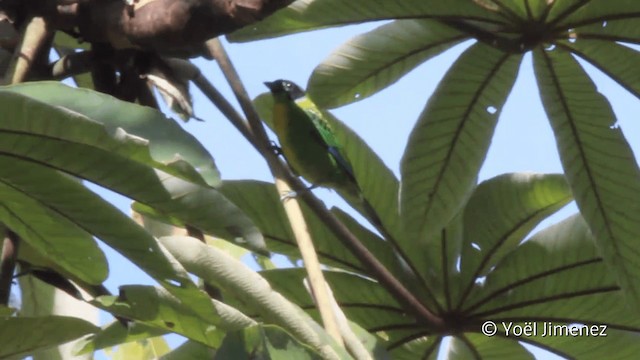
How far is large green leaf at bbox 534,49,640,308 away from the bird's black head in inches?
20.3

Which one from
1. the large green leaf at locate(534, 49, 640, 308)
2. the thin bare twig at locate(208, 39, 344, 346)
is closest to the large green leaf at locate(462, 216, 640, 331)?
the large green leaf at locate(534, 49, 640, 308)

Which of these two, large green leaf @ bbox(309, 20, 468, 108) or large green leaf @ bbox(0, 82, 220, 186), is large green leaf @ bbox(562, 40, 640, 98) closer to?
large green leaf @ bbox(309, 20, 468, 108)

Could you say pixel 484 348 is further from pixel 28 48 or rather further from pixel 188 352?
pixel 28 48

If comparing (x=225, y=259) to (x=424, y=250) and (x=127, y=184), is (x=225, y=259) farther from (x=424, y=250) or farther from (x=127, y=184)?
(x=424, y=250)

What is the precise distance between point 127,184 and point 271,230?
2.26 feet

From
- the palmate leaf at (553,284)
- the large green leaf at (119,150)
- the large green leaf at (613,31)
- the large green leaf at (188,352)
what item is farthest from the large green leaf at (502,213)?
the large green leaf at (119,150)

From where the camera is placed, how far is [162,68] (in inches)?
57.1

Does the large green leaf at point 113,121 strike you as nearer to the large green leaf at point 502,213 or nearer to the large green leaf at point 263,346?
the large green leaf at point 263,346

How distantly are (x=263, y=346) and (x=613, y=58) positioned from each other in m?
0.95

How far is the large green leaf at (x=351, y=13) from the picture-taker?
1506mm

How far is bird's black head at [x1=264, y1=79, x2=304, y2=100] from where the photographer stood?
200 cm

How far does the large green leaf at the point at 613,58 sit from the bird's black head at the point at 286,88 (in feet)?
1.85

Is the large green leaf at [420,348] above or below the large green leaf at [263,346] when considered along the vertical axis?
above

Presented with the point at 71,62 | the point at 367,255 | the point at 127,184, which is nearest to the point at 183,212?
the point at 127,184
